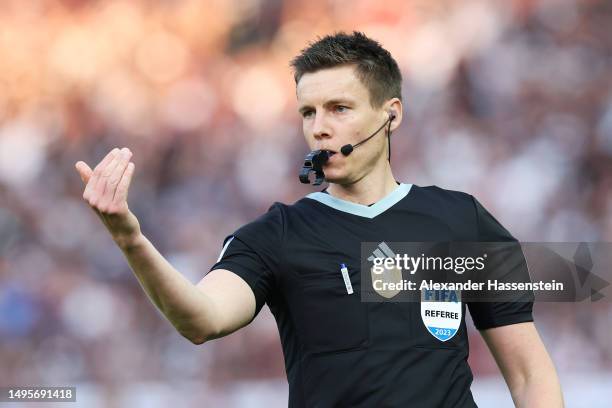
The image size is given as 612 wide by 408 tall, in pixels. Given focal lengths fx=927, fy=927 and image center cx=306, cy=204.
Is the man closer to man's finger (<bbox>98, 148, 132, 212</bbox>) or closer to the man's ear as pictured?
the man's ear

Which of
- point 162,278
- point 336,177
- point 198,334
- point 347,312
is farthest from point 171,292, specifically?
point 336,177

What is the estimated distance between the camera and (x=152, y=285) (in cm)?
224

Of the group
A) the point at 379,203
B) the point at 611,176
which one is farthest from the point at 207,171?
the point at 379,203

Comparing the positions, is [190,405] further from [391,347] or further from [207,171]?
[391,347]

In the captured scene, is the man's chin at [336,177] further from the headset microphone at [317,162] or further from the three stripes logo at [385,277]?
the three stripes logo at [385,277]

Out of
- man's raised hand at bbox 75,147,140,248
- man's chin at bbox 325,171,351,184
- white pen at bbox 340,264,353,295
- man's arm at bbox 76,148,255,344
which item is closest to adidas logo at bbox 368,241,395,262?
white pen at bbox 340,264,353,295

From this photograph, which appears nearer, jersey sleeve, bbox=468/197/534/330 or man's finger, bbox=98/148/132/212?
man's finger, bbox=98/148/132/212

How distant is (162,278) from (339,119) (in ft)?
3.24

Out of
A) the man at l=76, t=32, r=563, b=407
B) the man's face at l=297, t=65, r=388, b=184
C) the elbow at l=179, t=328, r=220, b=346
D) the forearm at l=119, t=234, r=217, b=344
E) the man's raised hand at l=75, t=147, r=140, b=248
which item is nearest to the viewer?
the man's raised hand at l=75, t=147, r=140, b=248

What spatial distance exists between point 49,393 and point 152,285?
4977 mm

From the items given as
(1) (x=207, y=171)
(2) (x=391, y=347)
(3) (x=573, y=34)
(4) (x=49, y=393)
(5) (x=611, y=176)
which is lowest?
(2) (x=391, y=347)

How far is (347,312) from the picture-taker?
9.07ft

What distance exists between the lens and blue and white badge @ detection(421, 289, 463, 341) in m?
2.80

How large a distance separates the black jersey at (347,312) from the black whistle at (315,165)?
0.46 ft
